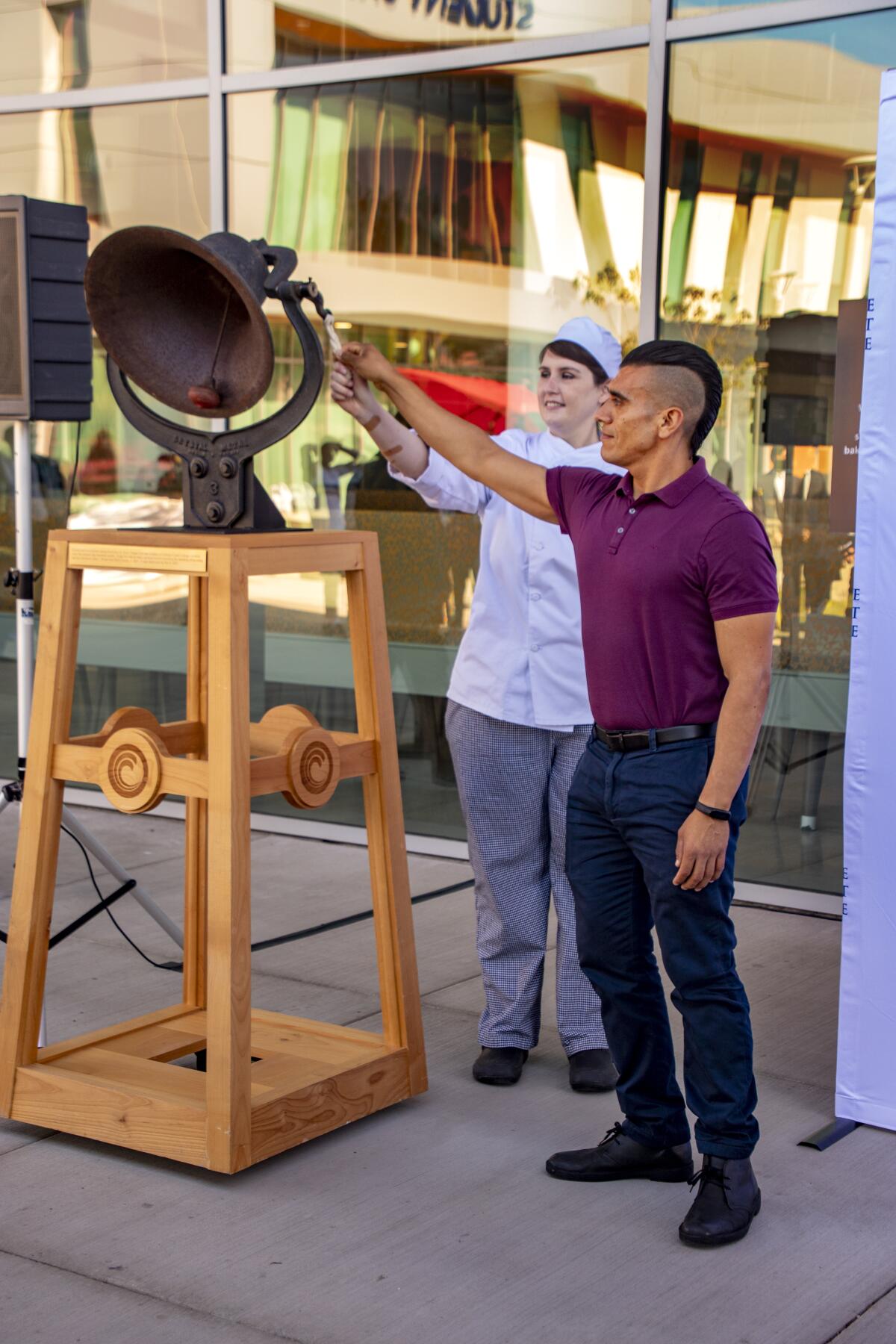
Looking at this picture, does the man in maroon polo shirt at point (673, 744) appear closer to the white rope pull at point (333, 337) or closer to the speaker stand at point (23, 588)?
the white rope pull at point (333, 337)

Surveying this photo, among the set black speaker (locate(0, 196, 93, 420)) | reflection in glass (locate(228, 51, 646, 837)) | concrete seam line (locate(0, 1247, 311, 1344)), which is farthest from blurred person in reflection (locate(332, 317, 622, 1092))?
reflection in glass (locate(228, 51, 646, 837))

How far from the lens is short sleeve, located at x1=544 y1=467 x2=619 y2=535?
11.2 feet

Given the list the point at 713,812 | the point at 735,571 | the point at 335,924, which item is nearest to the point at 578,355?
the point at 735,571

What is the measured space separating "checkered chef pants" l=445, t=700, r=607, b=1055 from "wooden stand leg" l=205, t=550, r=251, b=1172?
88cm

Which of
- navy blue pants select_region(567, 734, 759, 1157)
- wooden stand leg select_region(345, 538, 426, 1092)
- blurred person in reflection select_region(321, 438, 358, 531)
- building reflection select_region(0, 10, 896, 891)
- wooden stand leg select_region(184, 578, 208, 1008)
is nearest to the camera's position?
navy blue pants select_region(567, 734, 759, 1157)

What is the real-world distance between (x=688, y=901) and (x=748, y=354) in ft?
10.9

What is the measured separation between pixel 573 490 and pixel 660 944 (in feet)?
3.30

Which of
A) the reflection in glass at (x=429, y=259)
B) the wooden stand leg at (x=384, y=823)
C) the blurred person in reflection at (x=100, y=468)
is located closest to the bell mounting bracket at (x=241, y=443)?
the wooden stand leg at (x=384, y=823)

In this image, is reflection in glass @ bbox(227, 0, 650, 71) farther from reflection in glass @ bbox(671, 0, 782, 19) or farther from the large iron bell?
the large iron bell

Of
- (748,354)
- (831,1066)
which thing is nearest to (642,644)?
(831,1066)

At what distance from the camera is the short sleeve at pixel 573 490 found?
342 centimetres

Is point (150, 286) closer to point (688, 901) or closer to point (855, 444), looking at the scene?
point (688, 901)

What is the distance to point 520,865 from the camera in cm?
418

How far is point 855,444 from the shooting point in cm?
538
